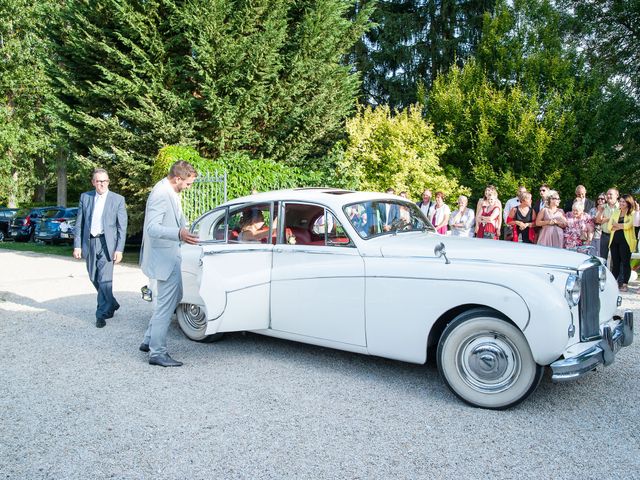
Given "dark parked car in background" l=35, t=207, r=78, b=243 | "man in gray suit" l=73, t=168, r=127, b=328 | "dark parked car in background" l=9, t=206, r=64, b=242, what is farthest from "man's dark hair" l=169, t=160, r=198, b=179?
"dark parked car in background" l=9, t=206, r=64, b=242

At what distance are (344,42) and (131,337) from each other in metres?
13.5

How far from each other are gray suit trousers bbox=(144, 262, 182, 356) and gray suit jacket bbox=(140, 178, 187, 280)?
0.09 metres

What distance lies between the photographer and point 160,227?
5.32 meters

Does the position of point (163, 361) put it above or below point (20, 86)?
below

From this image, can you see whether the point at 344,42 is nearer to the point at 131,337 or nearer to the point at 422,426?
the point at 131,337

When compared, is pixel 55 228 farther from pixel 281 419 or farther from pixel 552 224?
pixel 281 419

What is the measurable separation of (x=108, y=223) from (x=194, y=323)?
7.23 feet

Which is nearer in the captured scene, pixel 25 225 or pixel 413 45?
pixel 413 45

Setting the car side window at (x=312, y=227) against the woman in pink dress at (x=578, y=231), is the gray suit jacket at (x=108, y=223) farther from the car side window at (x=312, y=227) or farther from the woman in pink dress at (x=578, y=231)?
the woman in pink dress at (x=578, y=231)

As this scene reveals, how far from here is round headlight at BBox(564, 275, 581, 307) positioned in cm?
416

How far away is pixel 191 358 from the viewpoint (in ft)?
19.0

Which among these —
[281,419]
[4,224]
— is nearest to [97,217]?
[281,419]

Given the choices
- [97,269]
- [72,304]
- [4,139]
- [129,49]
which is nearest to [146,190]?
[129,49]

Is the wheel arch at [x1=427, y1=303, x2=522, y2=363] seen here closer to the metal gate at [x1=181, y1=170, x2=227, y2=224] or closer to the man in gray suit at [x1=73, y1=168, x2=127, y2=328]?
the man in gray suit at [x1=73, y1=168, x2=127, y2=328]
